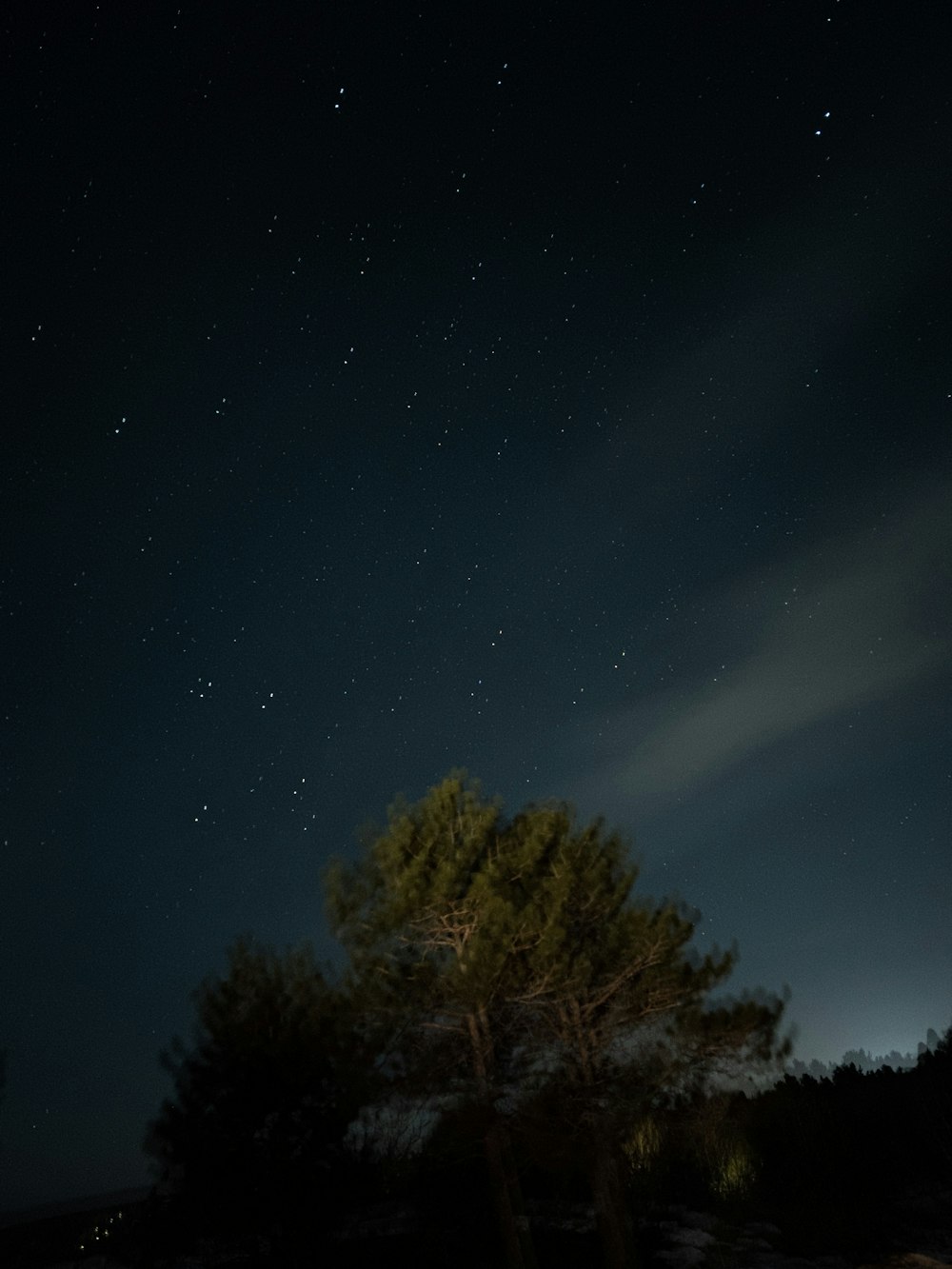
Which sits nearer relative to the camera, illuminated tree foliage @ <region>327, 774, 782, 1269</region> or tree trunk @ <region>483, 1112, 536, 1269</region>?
tree trunk @ <region>483, 1112, 536, 1269</region>

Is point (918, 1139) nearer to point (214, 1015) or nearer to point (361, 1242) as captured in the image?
point (361, 1242)

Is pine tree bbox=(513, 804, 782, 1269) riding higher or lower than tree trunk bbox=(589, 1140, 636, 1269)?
higher

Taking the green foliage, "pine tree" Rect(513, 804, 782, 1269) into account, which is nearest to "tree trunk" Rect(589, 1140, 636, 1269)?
"pine tree" Rect(513, 804, 782, 1269)

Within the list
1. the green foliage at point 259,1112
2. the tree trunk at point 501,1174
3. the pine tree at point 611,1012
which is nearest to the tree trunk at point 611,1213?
the pine tree at point 611,1012

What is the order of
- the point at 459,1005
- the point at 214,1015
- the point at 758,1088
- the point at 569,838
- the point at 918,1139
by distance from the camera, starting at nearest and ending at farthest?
the point at 214,1015
the point at 459,1005
the point at 758,1088
the point at 569,838
the point at 918,1139

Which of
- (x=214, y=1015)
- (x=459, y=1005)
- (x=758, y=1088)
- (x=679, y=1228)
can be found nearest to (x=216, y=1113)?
(x=214, y=1015)

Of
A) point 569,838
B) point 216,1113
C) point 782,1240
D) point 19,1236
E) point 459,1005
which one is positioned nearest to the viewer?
point 216,1113

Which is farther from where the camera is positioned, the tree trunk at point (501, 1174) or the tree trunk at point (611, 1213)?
the tree trunk at point (611, 1213)

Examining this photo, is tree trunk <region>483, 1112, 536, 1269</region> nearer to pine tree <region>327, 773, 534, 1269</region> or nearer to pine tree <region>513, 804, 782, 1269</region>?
pine tree <region>327, 773, 534, 1269</region>

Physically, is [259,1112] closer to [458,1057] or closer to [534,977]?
[458,1057]

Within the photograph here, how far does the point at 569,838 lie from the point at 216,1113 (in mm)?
7122

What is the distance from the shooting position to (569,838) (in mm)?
14773

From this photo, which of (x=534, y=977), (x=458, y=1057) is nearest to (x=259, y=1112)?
(x=458, y=1057)

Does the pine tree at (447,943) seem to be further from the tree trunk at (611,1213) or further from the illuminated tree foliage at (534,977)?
the tree trunk at (611,1213)
